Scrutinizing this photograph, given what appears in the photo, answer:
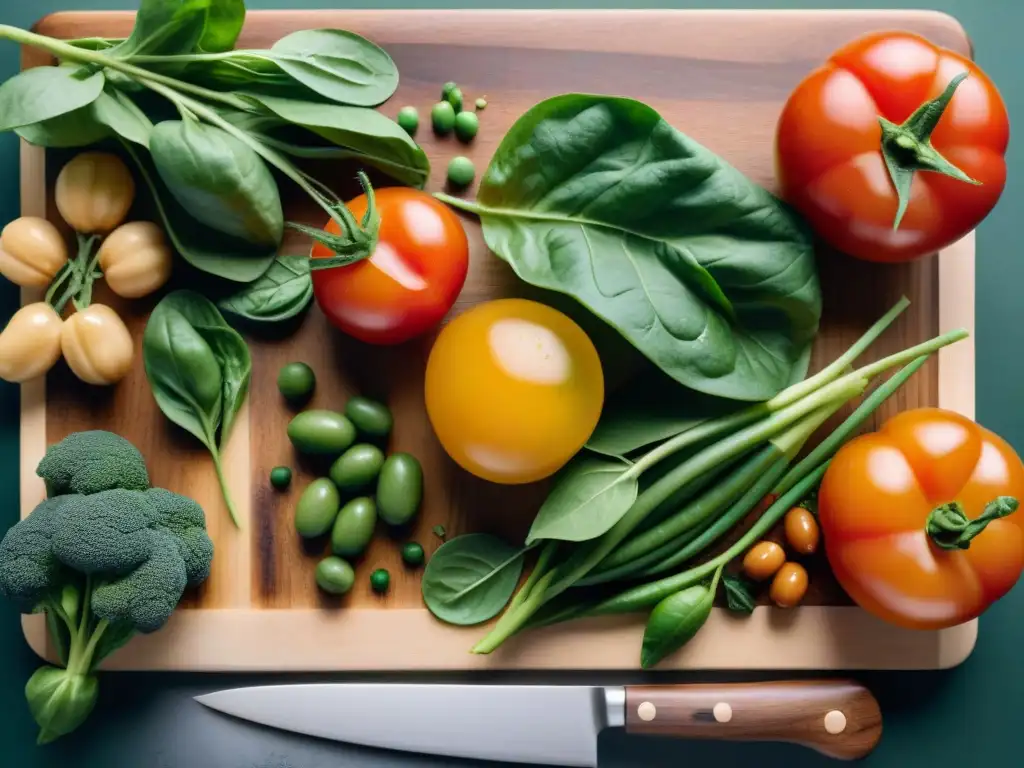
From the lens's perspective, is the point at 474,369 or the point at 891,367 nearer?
A: the point at 474,369

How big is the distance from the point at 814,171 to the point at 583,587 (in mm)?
499

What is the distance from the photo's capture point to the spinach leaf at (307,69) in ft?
3.09

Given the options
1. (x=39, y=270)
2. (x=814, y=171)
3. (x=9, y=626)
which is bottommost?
(x=9, y=626)

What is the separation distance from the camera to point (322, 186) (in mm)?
966

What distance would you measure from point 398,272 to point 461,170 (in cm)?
17

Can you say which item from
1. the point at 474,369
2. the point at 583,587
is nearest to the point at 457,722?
the point at 583,587

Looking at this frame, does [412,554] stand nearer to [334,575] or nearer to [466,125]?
[334,575]

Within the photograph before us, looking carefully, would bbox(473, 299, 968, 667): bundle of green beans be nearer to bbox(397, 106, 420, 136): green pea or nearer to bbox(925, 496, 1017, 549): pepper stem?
bbox(925, 496, 1017, 549): pepper stem

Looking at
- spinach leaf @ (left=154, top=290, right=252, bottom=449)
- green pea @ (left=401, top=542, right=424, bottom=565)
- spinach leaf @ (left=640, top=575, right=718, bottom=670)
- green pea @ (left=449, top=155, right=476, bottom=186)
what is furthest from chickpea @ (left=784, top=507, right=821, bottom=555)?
spinach leaf @ (left=154, top=290, right=252, bottom=449)

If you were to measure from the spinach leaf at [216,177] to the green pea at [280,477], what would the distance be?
26cm

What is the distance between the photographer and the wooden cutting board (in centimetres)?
100

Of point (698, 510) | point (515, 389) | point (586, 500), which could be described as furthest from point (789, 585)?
point (515, 389)

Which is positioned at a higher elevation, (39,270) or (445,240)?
(445,240)

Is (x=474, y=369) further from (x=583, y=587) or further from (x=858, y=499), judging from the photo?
(x=858, y=499)
